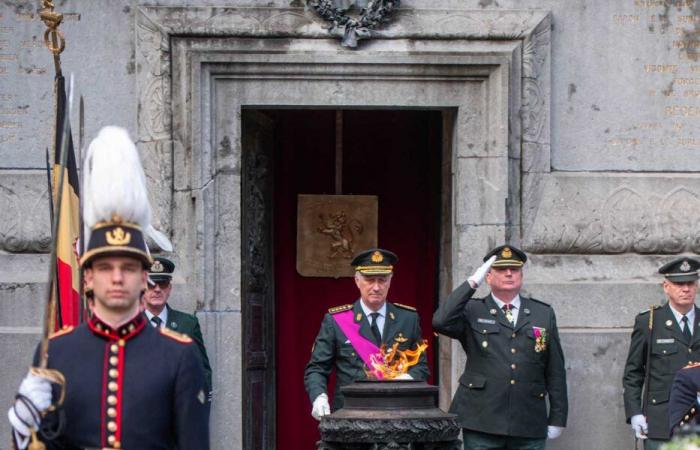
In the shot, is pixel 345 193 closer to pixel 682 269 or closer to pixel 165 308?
pixel 165 308

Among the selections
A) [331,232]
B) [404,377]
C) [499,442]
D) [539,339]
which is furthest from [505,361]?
[331,232]

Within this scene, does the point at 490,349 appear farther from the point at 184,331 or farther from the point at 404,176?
the point at 404,176

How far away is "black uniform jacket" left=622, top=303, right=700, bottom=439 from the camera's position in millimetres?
10695

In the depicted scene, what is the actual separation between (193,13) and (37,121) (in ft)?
4.40

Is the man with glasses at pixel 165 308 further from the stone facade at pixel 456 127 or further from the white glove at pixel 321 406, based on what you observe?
the white glove at pixel 321 406

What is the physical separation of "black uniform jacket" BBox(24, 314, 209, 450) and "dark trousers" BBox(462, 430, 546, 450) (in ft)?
14.0

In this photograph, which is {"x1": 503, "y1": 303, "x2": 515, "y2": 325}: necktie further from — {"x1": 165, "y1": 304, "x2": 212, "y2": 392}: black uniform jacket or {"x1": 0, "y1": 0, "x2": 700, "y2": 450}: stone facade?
{"x1": 165, "y1": 304, "x2": 212, "y2": 392}: black uniform jacket

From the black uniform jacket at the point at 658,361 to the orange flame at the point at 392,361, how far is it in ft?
5.12

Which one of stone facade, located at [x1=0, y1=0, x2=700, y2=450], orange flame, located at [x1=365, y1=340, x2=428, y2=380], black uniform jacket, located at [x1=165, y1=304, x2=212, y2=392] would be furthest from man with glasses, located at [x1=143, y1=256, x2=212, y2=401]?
orange flame, located at [x1=365, y1=340, x2=428, y2=380]

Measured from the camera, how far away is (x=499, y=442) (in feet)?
34.2

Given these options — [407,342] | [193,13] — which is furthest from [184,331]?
[193,13]

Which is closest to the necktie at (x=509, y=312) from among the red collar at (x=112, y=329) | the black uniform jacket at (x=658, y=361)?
the black uniform jacket at (x=658, y=361)

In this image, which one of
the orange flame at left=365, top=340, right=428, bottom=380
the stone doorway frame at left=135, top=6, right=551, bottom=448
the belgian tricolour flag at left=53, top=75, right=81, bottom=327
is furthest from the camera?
the stone doorway frame at left=135, top=6, right=551, bottom=448

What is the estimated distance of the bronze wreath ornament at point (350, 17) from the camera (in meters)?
11.4
